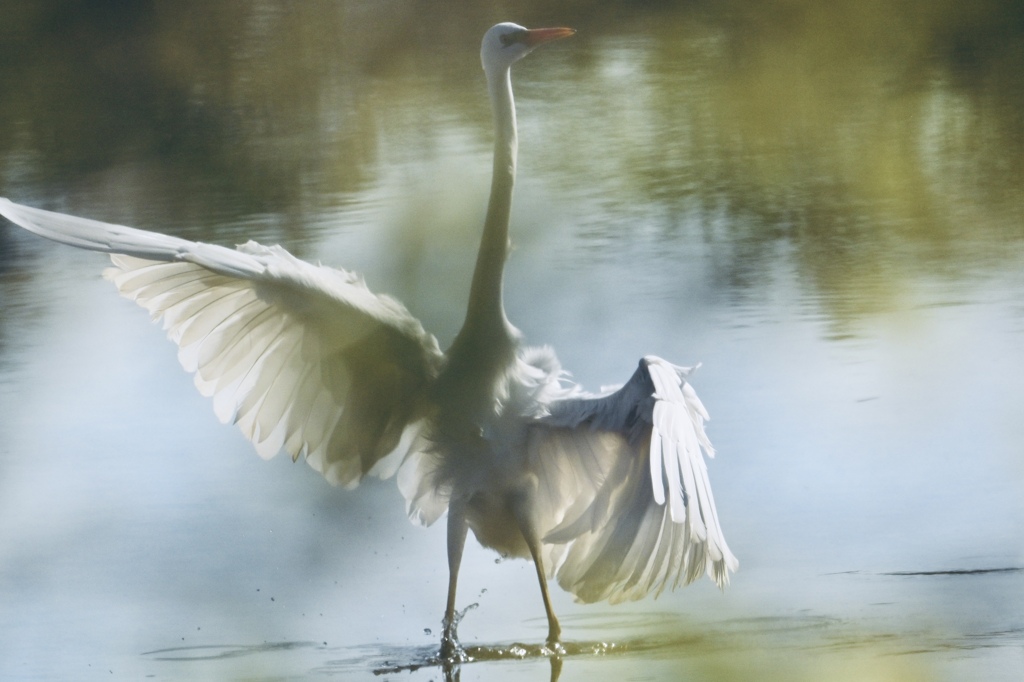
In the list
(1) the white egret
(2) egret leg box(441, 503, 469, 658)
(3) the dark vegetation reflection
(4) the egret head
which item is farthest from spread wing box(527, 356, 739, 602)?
(3) the dark vegetation reflection

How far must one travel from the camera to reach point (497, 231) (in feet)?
8.77

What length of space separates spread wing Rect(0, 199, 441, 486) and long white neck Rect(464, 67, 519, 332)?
0.35 ft

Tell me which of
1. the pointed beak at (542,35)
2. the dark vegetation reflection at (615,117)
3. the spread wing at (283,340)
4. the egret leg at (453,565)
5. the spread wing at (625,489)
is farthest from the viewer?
the dark vegetation reflection at (615,117)

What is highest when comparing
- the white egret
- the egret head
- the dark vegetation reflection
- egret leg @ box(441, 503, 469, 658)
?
the egret head

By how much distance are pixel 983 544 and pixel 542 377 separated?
2.81 feet

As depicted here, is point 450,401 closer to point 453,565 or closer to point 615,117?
point 453,565

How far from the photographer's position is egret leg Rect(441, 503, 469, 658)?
2.54 metres

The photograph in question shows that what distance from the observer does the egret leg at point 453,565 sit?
8.33 ft

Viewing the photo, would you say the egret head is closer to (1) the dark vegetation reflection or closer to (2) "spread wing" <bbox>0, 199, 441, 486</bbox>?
(2) "spread wing" <bbox>0, 199, 441, 486</bbox>

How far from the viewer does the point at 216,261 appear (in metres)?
2.32

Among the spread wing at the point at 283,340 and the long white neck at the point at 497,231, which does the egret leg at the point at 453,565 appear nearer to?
the spread wing at the point at 283,340

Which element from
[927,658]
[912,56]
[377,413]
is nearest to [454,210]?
[377,413]

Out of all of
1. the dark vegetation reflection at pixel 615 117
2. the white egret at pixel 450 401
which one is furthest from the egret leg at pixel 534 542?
the dark vegetation reflection at pixel 615 117

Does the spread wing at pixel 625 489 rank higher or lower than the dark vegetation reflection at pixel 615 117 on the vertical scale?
higher
